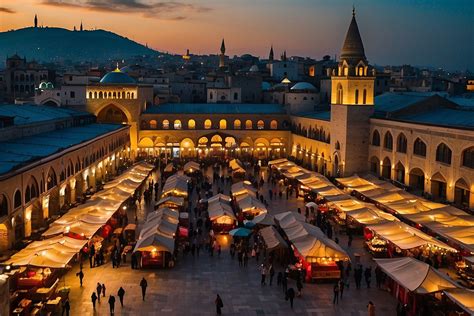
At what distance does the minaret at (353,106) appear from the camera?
47.3 meters

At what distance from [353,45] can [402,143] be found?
1102cm

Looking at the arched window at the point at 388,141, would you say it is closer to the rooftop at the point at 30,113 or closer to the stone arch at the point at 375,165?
the stone arch at the point at 375,165

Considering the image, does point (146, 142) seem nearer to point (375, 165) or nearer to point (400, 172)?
point (375, 165)

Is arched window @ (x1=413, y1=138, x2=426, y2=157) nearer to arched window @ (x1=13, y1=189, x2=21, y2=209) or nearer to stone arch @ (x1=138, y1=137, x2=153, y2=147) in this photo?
arched window @ (x1=13, y1=189, x2=21, y2=209)

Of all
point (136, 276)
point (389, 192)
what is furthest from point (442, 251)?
point (136, 276)

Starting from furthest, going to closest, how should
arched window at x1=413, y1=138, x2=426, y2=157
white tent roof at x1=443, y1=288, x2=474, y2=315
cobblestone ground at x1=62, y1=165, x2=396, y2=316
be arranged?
arched window at x1=413, y1=138, x2=426, y2=157
cobblestone ground at x1=62, y1=165, x2=396, y2=316
white tent roof at x1=443, y1=288, x2=474, y2=315

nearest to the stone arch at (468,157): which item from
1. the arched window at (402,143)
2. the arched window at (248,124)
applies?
the arched window at (402,143)

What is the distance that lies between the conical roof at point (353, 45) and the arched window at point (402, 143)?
9.71 metres

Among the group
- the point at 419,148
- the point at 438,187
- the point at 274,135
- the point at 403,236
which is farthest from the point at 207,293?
the point at 274,135

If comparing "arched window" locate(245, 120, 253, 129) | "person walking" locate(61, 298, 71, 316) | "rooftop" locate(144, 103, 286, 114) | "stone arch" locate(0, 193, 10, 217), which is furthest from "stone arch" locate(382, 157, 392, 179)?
"person walking" locate(61, 298, 71, 316)

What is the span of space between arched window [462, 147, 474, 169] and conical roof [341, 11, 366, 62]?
17.3 meters

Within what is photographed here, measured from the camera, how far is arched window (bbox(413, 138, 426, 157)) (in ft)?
126

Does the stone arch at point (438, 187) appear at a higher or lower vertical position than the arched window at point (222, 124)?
lower

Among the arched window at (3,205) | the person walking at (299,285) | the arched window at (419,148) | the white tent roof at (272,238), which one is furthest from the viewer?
the arched window at (419,148)
